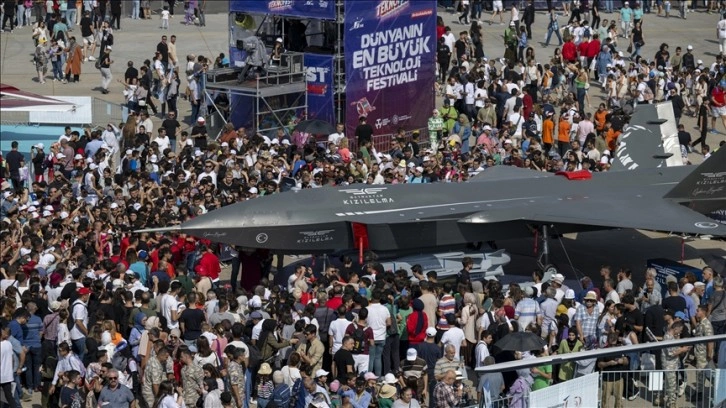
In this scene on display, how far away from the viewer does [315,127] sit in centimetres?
3053

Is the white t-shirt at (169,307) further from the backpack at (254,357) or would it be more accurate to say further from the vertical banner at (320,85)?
the vertical banner at (320,85)

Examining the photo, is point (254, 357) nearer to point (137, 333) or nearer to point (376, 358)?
point (137, 333)

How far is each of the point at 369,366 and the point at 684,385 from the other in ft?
16.0

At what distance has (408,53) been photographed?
3319cm

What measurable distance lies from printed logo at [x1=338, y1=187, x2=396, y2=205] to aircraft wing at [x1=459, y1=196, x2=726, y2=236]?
1.46 m

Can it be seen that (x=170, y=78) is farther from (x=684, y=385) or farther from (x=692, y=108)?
(x=684, y=385)

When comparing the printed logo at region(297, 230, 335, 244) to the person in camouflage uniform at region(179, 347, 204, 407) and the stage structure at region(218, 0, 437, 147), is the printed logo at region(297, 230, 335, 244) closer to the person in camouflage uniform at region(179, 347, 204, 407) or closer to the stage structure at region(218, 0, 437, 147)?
the person in camouflage uniform at region(179, 347, 204, 407)

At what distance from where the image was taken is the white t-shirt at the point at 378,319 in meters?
19.8

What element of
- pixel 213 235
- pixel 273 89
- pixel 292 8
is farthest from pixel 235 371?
pixel 292 8

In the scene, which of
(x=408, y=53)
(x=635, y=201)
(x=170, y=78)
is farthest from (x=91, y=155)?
(x=635, y=201)

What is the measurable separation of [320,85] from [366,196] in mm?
8461

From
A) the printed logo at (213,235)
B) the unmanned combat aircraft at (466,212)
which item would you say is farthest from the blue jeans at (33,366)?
the printed logo at (213,235)

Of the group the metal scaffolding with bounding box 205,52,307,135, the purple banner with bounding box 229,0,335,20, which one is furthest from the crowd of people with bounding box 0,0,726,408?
the purple banner with bounding box 229,0,335,20

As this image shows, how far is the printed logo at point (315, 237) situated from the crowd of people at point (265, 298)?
0.71 metres
